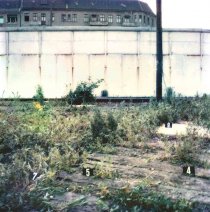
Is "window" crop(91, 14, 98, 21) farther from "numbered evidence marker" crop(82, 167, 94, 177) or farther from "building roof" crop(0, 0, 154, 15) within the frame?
"numbered evidence marker" crop(82, 167, 94, 177)

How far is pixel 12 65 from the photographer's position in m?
20.3

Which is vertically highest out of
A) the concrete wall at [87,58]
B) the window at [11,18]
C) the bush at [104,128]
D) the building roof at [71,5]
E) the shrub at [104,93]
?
the building roof at [71,5]

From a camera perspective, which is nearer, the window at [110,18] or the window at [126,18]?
the window at [110,18]

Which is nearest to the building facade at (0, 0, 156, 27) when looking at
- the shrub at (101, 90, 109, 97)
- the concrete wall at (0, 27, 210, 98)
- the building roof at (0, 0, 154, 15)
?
the building roof at (0, 0, 154, 15)

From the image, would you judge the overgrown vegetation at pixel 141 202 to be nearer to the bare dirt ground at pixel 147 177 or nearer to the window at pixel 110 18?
the bare dirt ground at pixel 147 177

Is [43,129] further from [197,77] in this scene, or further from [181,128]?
[197,77]

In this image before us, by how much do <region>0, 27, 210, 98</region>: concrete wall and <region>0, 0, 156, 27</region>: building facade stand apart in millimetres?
48293

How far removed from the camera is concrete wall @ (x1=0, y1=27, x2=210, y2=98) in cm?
2025

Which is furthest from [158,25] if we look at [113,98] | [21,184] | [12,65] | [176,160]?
[21,184]

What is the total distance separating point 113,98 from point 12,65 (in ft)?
17.9

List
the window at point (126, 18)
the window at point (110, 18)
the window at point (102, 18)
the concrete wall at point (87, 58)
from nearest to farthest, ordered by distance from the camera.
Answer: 1. the concrete wall at point (87, 58)
2. the window at point (102, 18)
3. the window at point (110, 18)
4. the window at point (126, 18)

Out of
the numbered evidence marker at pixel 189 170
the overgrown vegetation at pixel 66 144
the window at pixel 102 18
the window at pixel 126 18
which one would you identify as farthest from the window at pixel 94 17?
the numbered evidence marker at pixel 189 170

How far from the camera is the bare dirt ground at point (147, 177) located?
497 centimetres

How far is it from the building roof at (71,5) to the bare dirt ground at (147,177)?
63.6 m
